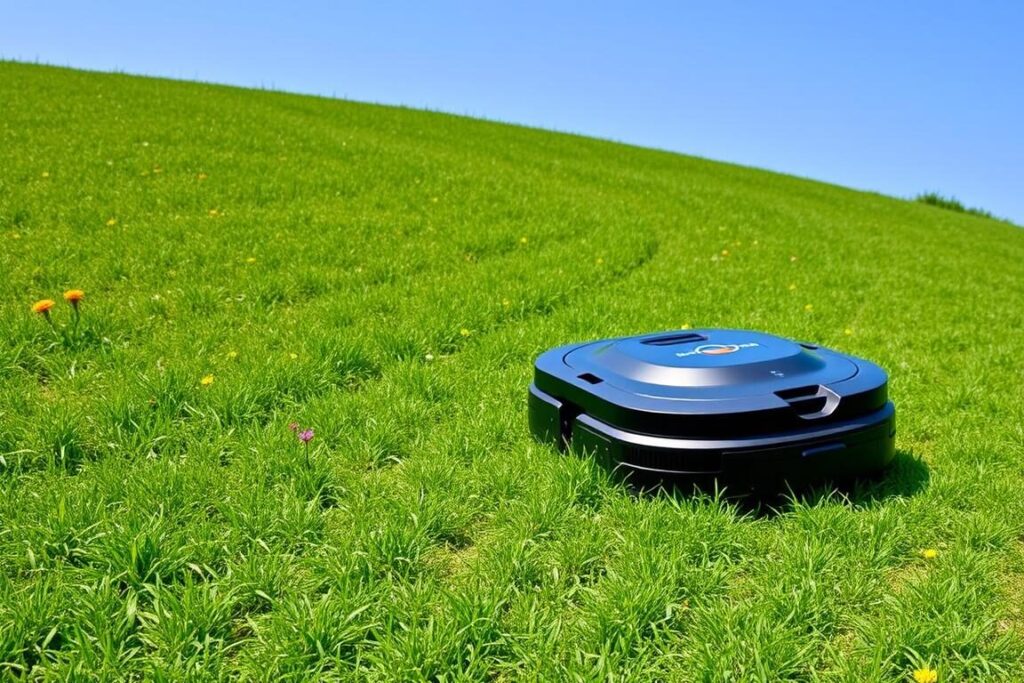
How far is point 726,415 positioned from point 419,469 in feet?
4.05

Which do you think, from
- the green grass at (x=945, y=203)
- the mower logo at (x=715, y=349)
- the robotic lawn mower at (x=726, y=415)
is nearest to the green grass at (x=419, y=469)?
the robotic lawn mower at (x=726, y=415)

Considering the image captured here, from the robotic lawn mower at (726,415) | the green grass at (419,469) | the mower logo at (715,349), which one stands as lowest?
the green grass at (419,469)

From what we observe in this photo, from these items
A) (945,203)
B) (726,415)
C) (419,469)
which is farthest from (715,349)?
(945,203)

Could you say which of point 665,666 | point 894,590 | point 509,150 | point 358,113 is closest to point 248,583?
point 665,666

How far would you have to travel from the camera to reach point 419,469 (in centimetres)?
304

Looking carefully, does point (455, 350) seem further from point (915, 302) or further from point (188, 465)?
point (915, 302)

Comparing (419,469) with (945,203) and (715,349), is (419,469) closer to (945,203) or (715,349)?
(715,349)

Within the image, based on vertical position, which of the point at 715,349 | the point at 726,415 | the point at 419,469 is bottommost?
the point at 419,469

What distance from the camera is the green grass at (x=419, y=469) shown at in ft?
6.95

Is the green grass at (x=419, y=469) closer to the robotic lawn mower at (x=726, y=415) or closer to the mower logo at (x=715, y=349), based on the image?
the robotic lawn mower at (x=726, y=415)

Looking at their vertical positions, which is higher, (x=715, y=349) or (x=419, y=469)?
(x=715, y=349)

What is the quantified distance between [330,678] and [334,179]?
7178 mm

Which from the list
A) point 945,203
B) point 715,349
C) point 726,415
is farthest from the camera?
point 945,203

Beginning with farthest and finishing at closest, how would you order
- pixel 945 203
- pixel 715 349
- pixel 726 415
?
pixel 945 203 < pixel 715 349 < pixel 726 415
